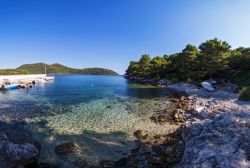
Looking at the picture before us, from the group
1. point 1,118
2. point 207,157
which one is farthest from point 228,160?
point 1,118

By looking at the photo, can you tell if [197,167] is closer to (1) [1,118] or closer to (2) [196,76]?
(1) [1,118]

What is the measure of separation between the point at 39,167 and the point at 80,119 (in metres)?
9.80

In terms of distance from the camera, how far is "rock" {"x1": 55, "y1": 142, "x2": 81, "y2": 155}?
1213 cm

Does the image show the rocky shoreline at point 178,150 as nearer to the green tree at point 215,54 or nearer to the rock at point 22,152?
the rock at point 22,152

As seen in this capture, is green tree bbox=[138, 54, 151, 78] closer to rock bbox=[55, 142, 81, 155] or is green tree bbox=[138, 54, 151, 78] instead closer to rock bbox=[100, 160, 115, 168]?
rock bbox=[55, 142, 81, 155]

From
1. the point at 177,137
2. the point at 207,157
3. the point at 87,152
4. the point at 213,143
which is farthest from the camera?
the point at 177,137

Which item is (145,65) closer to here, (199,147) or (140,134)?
(140,134)

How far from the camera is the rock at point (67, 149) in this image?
12.1 metres

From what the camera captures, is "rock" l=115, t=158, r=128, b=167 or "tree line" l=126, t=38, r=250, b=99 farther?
"tree line" l=126, t=38, r=250, b=99

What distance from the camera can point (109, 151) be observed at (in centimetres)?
1251

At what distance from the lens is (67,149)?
12.5m

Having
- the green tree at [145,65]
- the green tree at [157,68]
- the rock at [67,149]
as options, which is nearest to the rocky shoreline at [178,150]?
the rock at [67,149]

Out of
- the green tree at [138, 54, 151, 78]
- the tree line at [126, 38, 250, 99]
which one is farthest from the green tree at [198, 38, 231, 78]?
the green tree at [138, 54, 151, 78]

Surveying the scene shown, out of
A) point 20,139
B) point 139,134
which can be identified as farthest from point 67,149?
point 139,134
